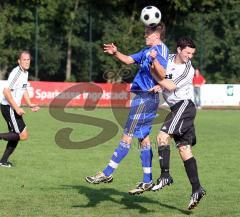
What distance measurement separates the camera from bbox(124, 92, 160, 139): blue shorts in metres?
8.42

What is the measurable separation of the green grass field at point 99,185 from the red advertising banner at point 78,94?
15.9 metres

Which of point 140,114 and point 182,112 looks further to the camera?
point 140,114

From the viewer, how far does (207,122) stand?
23.9 metres

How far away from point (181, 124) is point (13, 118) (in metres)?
5.07

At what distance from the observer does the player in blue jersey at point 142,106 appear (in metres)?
8.16

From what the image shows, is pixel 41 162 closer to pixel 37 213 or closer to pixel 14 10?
pixel 37 213

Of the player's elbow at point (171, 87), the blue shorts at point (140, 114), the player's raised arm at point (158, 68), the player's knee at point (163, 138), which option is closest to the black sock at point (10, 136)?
the blue shorts at point (140, 114)

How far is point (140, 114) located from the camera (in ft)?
27.6

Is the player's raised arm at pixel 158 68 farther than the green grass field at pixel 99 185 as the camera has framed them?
No

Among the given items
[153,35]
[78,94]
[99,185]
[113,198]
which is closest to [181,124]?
[153,35]

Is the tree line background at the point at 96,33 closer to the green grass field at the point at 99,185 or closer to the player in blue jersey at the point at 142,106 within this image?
the green grass field at the point at 99,185

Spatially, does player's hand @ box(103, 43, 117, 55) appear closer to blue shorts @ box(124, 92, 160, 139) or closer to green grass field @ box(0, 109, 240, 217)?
blue shorts @ box(124, 92, 160, 139)

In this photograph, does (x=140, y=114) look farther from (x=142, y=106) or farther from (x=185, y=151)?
(x=185, y=151)

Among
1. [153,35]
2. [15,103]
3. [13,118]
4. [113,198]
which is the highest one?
[153,35]
